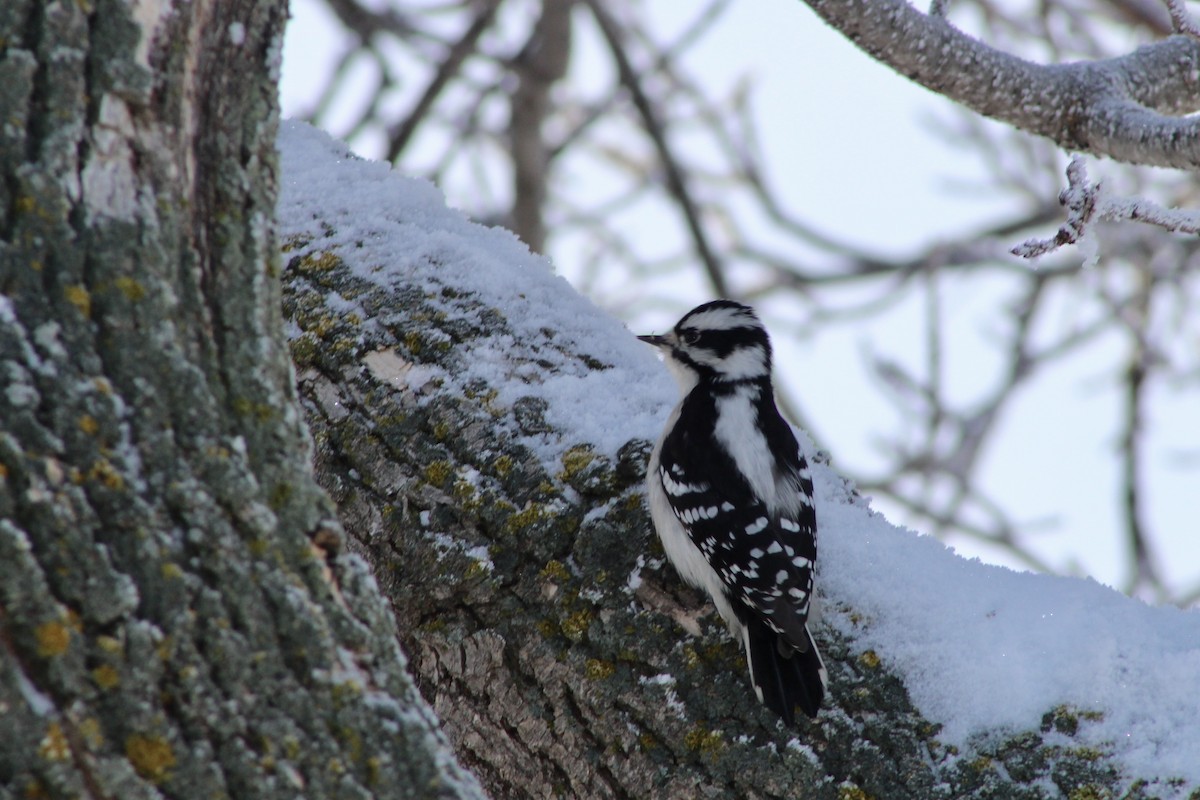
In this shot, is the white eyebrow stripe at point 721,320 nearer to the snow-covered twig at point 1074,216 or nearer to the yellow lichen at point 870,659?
the snow-covered twig at point 1074,216

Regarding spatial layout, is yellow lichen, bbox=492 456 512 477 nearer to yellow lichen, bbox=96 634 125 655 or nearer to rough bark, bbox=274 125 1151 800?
rough bark, bbox=274 125 1151 800

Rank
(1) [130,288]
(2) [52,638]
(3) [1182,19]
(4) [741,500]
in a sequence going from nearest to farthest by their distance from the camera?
Answer: (2) [52,638], (1) [130,288], (3) [1182,19], (4) [741,500]

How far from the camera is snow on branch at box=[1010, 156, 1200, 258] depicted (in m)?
2.35


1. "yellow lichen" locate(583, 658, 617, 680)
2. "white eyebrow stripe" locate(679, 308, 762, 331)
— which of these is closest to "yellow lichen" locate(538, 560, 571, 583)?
"yellow lichen" locate(583, 658, 617, 680)

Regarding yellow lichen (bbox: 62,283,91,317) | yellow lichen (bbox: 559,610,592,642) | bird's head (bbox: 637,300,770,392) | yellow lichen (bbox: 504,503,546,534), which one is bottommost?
yellow lichen (bbox: 559,610,592,642)

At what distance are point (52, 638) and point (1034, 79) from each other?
2911mm

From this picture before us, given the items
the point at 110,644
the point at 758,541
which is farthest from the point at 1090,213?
the point at 110,644

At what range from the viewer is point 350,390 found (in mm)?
2621

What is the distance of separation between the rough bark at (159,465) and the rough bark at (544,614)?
776mm

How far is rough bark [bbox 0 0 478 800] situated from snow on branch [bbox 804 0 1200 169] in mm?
2022

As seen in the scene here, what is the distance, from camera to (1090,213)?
2.37 m

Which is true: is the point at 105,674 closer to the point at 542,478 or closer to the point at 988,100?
the point at 542,478

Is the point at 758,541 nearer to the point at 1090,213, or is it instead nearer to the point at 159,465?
the point at 1090,213

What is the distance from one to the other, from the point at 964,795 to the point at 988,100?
2.00 m
